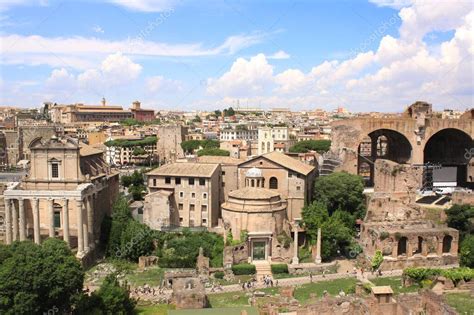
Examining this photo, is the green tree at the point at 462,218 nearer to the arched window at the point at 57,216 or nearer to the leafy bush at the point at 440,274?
the leafy bush at the point at 440,274

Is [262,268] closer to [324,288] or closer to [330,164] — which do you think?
[324,288]

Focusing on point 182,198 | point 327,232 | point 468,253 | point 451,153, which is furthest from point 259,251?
point 451,153

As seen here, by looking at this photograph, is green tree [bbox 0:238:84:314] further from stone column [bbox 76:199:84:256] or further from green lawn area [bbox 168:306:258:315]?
stone column [bbox 76:199:84:256]

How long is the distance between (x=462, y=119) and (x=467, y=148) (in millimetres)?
5010

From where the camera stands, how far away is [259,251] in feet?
143

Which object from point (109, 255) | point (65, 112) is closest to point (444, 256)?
point (109, 255)

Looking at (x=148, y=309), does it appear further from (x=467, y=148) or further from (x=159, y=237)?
(x=467, y=148)

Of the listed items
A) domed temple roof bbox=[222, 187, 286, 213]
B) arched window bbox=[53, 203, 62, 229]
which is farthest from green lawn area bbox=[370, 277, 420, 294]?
arched window bbox=[53, 203, 62, 229]

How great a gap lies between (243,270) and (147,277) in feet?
25.3

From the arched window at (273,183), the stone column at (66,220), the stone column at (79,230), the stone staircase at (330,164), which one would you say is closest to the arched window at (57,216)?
the stone column at (66,220)

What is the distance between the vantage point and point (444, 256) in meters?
42.8

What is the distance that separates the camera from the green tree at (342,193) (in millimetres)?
50156

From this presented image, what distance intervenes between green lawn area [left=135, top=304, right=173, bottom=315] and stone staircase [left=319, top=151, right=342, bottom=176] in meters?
30.9

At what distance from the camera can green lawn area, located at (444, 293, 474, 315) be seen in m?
30.6
